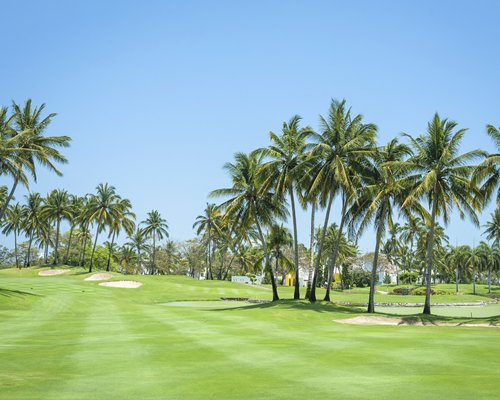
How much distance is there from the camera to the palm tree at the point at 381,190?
42281 millimetres

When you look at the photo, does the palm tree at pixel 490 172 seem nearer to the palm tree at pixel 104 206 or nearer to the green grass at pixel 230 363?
the green grass at pixel 230 363

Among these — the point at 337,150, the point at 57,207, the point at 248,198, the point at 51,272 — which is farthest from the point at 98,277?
the point at 337,150

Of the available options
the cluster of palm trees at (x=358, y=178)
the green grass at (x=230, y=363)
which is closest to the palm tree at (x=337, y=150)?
the cluster of palm trees at (x=358, y=178)

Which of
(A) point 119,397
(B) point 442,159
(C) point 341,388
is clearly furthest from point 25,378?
(B) point 442,159

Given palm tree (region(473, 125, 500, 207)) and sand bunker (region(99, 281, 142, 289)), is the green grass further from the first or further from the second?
sand bunker (region(99, 281, 142, 289))

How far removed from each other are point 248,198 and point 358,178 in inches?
453

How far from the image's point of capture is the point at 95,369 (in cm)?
1345

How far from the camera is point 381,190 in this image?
42.8 meters

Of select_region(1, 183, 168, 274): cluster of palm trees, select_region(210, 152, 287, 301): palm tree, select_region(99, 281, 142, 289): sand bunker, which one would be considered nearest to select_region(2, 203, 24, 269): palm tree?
select_region(1, 183, 168, 274): cluster of palm trees

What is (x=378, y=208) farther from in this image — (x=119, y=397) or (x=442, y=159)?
(x=119, y=397)

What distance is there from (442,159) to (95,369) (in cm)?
3342

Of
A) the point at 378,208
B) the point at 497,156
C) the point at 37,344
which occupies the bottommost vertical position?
the point at 37,344

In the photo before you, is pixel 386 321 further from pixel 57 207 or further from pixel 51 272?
pixel 57 207

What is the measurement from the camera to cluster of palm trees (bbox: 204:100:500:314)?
130ft
